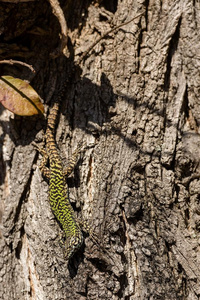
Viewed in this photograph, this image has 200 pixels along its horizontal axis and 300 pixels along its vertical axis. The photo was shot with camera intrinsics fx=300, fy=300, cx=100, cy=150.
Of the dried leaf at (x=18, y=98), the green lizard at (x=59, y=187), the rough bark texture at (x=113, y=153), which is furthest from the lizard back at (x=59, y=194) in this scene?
the dried leaf at (x=18, y=98)

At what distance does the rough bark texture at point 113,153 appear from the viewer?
338cm

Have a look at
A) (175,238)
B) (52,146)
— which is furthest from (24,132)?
(175,238)

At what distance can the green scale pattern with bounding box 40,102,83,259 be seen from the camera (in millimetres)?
3684

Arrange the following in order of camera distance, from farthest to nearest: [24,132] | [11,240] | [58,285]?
[24,132], [11,240], [58,285]

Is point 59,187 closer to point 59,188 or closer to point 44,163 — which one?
point 59,188

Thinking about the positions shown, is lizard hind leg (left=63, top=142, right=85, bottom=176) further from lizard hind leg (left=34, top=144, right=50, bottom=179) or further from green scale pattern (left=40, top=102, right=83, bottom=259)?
lizard hind leg (left=34, top=144, right=50, bottom=179)

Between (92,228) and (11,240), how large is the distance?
1041 mm

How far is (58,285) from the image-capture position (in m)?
3.41

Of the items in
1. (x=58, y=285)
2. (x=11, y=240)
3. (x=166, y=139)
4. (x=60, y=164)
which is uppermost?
(x=166, y=139)

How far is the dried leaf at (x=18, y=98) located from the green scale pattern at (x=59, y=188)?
0.44 meters

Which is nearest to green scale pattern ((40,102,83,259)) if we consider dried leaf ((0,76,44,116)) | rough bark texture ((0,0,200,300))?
rough bark texture ((0,0,200,300))

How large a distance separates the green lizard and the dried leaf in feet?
1.44

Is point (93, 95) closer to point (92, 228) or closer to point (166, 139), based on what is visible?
point (166, 139)

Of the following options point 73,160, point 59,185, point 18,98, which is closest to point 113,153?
point 73,160
